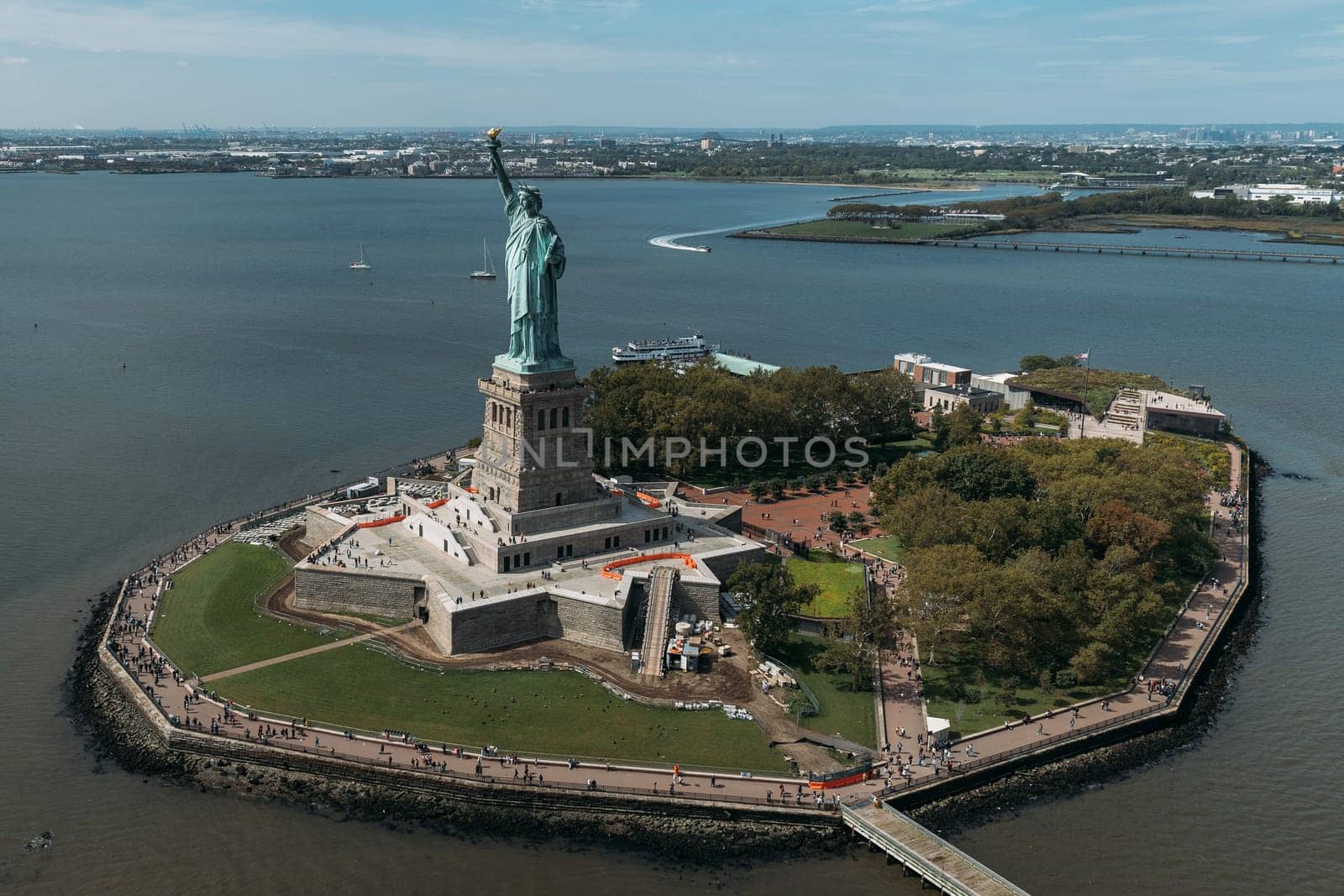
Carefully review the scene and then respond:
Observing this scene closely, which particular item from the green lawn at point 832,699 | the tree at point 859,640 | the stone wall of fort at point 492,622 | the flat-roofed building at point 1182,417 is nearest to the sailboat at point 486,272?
the flat-roofed building at point 1182,417

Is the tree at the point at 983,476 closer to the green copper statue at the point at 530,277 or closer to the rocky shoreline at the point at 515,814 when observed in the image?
the green copper statue at the point at 530,277

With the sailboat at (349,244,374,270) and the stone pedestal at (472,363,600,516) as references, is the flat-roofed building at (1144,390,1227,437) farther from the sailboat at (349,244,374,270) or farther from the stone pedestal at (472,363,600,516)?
the sailboat at (349,244,374,270)

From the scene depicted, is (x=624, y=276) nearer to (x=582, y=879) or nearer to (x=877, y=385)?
(x=877, y=385)

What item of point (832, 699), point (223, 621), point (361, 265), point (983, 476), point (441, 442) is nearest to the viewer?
point (832, 699)

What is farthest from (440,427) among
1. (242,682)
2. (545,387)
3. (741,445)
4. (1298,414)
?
(1298,414)

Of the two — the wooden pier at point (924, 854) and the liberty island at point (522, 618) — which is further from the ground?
the liberty island at point (522, 618)

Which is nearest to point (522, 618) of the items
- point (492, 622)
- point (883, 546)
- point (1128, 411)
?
point (492, 622)

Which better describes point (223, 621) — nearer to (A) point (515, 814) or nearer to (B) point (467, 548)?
(B) point (467, 548)
